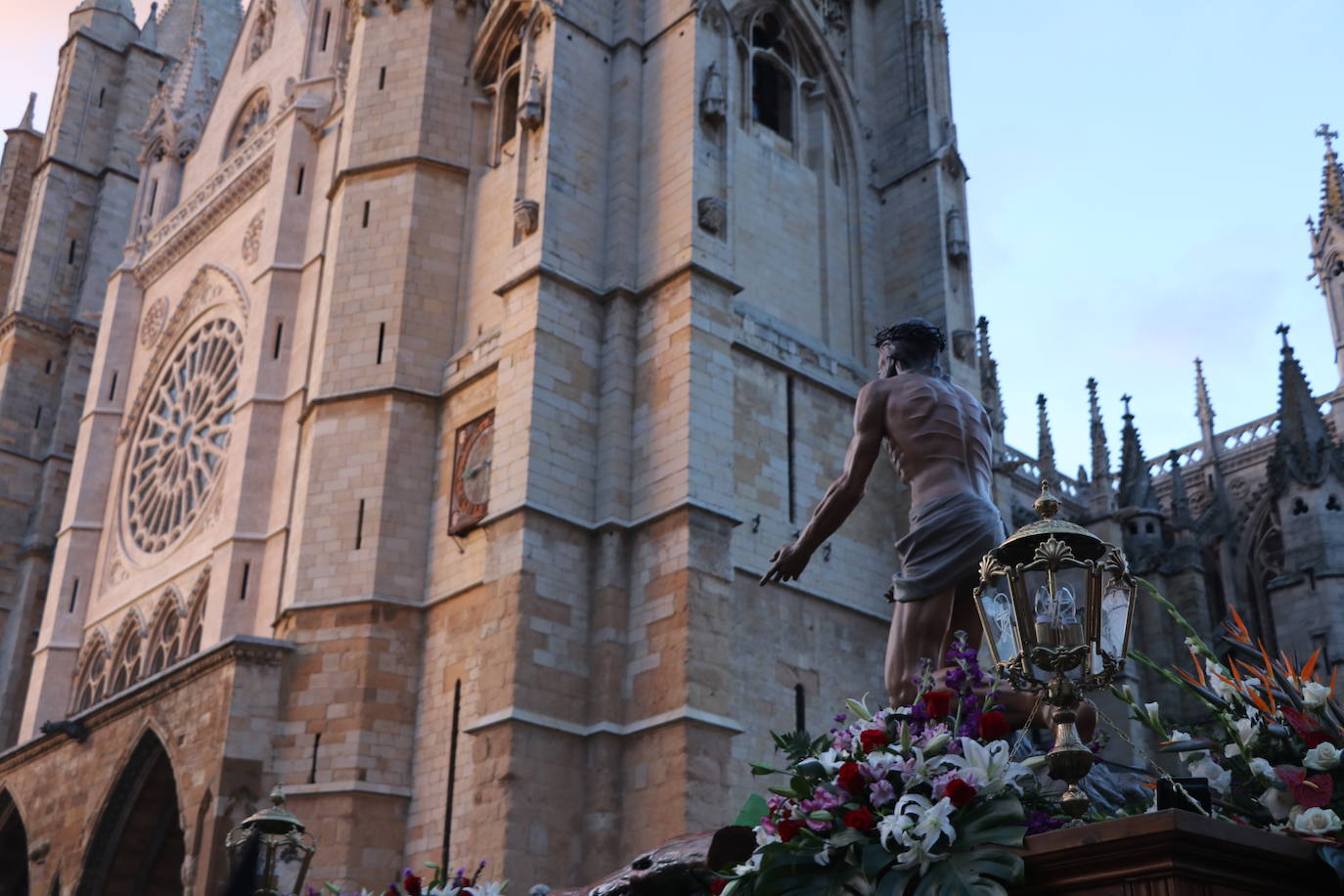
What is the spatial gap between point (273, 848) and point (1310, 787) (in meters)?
7.03

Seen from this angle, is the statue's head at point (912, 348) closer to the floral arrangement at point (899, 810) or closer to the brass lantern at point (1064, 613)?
the brass lantern at point (1064, 613)

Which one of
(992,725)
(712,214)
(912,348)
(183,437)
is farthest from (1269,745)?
(183,437)

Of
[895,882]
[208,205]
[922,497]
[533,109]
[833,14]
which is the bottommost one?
[895,882]

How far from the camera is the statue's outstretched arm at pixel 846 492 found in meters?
5.84

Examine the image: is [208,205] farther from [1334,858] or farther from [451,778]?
[1334,858]

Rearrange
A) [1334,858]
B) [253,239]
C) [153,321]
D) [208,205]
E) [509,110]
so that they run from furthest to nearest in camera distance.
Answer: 1. [153,321]
2. [208,205]
3. [253,239]
4. [509,110]
5. [1334,858]

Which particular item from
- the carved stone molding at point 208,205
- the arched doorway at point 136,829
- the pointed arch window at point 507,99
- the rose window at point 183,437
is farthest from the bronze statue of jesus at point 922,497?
the carved stone molding at point 208,205

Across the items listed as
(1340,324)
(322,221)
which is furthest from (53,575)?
(1340,324)

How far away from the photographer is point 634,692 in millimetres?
14586

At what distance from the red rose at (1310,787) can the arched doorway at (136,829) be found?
51.4ft

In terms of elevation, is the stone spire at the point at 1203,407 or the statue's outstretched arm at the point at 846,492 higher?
the stone spire at the point at 1203,407

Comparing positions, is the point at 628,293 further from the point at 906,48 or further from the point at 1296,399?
the point at 1296,399

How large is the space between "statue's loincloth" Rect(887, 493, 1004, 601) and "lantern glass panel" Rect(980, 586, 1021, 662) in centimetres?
98

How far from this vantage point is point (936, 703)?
4262mm
